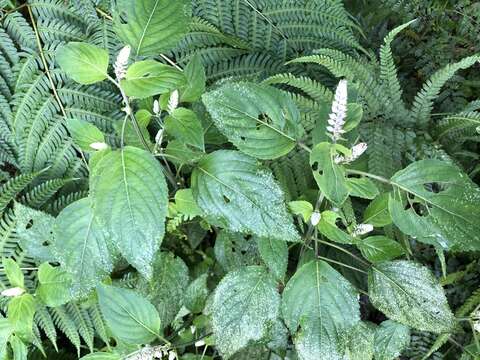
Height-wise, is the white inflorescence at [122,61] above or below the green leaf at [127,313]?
above

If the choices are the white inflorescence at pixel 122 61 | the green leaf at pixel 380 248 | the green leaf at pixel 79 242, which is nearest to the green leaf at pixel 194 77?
the white inflorescence at pixel 122 61

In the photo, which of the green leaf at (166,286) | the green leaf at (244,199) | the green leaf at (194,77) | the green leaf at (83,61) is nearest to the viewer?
the green leaf at (83,61)

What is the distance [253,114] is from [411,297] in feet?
2.49

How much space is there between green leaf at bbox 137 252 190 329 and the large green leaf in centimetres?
78

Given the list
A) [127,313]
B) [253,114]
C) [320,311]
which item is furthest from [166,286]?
[253,114]

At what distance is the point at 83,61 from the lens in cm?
112

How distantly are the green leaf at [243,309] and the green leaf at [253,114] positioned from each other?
44 cm

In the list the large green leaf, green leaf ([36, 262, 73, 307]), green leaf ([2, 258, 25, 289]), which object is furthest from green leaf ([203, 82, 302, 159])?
green leaf ([2, 258, 25, 289])

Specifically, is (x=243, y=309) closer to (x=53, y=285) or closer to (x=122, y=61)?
(x=53, y=285)

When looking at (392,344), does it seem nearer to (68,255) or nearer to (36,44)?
(68,255)

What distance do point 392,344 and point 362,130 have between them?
31.6 inches

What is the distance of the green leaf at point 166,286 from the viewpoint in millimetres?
1604

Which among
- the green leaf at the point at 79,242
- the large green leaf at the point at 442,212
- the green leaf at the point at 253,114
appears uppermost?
the green leaf at the point at 253,114

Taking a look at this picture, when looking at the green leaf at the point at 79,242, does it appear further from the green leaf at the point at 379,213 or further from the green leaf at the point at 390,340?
the green leaf at the point at 390,340
